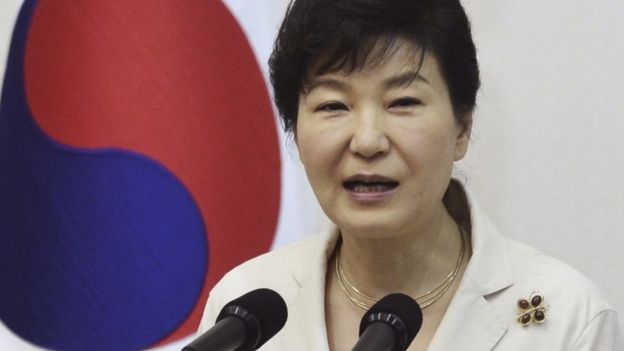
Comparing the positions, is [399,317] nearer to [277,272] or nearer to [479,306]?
[479,306]

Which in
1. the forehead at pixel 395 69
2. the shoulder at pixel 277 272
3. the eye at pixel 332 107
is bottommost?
the shoulder at pixel 277 272

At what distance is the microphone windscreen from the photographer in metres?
0.86

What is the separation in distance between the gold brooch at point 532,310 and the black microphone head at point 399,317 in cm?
40

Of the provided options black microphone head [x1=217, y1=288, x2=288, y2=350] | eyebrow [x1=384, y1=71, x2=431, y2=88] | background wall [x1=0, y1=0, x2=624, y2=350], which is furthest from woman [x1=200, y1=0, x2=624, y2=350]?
black microphone head [x1=217, y1=288, x2=288, y2=350]

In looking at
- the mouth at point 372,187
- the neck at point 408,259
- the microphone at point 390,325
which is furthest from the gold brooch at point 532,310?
the microphone at point 390,325

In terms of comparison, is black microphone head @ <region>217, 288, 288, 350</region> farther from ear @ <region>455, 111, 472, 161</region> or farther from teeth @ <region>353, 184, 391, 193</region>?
ear @ <region>455, 111, 472, 161</region>

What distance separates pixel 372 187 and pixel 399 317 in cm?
35

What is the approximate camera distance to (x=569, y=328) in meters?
1.24

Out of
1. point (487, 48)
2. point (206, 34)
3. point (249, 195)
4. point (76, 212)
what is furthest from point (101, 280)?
point (487, 48)

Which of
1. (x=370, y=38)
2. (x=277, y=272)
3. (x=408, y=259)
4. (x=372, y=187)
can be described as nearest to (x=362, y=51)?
(x=370, y=38)

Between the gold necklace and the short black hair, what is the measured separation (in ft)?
0.64

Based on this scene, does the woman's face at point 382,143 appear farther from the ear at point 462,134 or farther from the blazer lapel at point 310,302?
the blazer lapel at point 310,302

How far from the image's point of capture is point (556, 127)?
4.89 feet

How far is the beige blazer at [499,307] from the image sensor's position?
4.07 feet
